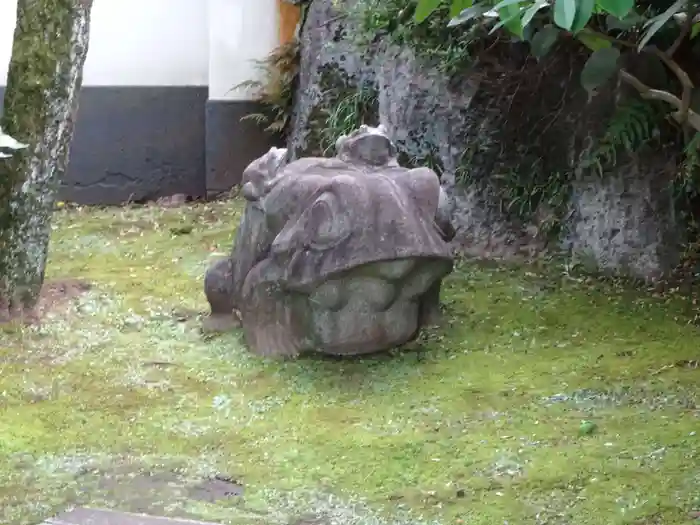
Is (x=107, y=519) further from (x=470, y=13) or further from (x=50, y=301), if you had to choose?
(x=50, y=301)

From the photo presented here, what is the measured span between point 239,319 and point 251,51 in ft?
12.5

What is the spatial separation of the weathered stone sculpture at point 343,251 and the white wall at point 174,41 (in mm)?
3677

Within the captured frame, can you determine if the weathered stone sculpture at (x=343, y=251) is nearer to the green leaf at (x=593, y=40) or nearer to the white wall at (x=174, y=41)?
the green leaf at (x=593, y=40)

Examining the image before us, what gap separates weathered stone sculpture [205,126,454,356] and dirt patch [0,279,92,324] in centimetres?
107

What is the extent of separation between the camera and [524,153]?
5.39 meters

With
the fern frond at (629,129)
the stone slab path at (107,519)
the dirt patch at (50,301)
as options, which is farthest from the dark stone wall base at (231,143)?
the stone slab path at (107,519)

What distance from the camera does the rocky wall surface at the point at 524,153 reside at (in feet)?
16.2

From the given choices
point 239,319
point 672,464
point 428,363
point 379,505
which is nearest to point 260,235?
point 239,319

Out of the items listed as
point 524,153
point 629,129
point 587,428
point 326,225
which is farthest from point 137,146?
point 587,428

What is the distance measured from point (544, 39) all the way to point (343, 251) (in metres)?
1.30

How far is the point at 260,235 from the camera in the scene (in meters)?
4.16

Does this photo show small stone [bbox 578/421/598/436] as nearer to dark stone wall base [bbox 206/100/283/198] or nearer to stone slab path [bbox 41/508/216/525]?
stone slab path [bbox 41/508/216/525]

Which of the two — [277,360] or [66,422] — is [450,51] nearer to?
[277,360]

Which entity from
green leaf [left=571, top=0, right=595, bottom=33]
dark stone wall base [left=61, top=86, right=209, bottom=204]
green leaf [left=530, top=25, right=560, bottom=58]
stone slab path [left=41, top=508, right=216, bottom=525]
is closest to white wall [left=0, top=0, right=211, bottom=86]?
dark stone wall base [left=61, top=86, right=209, bottom=204]
